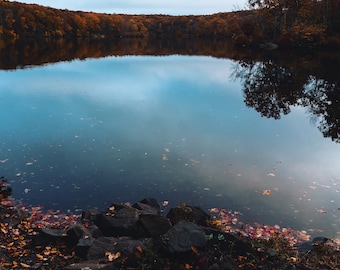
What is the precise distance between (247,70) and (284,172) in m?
36.0

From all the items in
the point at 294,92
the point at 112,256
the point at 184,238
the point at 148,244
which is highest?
the point at 294,92

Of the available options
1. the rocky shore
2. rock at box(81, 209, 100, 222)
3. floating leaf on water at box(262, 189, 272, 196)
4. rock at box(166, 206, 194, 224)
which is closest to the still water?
floating leaf on water at box(262, 189, 272, 196)

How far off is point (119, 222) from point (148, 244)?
1828mm

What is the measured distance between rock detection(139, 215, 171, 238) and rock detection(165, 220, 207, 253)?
1.03 metres

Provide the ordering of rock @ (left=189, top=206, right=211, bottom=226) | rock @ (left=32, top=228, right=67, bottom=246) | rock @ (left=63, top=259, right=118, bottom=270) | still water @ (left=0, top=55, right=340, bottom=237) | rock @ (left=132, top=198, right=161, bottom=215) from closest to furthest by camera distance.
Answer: rock @ (left=63, top=259, right=118, bottom=270)
rock @ (left=32, top=228, right=67, bottom=246)
rock @ (left=189, top=206, right=211, bottom=226)
rock @ (left=132, top=198, right=161, bottom=215)
still water @ (left=0, top=55, right=340, bottom=237)

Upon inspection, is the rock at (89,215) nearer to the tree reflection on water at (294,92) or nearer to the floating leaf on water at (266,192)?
the floating leaf on water at (266,192)

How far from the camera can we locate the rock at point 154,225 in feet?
31.7

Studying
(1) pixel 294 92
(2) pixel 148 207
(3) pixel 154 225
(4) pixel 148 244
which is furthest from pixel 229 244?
(1) pixel 294 92

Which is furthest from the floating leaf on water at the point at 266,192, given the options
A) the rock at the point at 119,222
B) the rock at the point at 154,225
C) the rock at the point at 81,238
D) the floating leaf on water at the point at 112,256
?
the floating leaf on water at the point at 112,256

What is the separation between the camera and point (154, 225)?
982 cm

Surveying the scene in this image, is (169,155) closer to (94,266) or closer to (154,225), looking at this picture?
(154,225)

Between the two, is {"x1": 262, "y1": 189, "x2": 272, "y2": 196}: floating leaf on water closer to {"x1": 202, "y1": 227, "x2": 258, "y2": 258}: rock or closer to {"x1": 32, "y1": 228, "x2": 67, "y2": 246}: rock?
{"x1": 202, "y1": 227, "x2": 258, "y2": 258}: rock

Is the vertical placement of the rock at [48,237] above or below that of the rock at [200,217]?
below

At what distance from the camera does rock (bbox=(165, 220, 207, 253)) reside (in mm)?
8188
